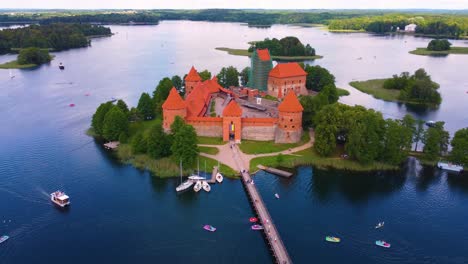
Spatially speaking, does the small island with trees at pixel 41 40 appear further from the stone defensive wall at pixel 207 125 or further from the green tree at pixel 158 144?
the green tree at pixel 158 144

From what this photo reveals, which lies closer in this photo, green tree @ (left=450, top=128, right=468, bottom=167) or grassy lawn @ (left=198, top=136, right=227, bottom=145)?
green tree @ (left=450, top=128, right=468, bottom=167)

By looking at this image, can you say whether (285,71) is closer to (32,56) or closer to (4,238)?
(4,238)

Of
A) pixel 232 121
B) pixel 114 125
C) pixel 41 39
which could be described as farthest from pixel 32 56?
pixel 232 121

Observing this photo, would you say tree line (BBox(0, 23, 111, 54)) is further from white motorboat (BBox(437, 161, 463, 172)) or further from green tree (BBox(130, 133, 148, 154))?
white motorboat (BBox(437, 161, 463, 172))

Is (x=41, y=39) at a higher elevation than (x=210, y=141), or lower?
higher

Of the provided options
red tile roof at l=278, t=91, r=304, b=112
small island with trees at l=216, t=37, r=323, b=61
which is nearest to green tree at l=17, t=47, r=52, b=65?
small island with trees at l=216, t=37, r=323, b=61
